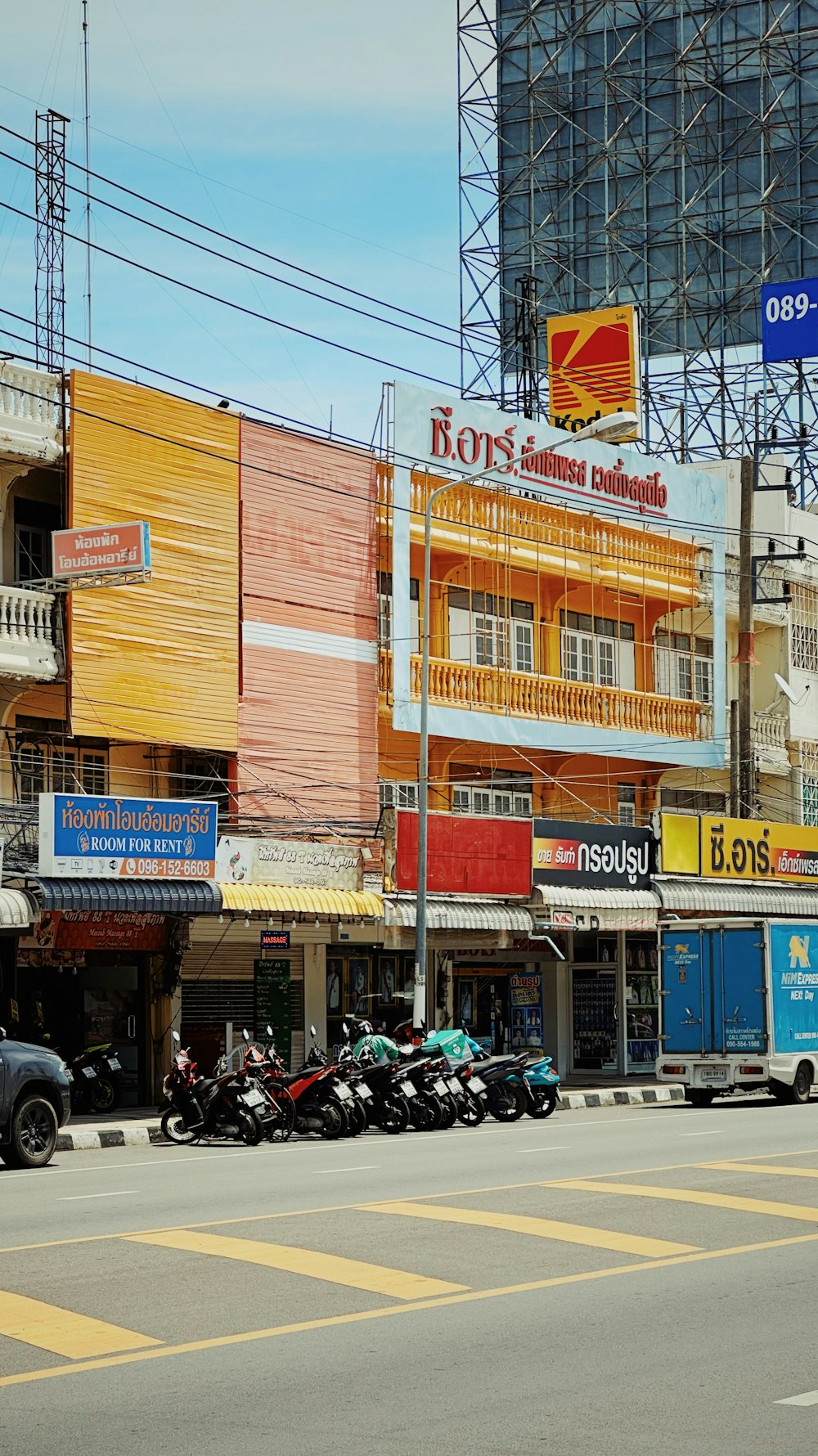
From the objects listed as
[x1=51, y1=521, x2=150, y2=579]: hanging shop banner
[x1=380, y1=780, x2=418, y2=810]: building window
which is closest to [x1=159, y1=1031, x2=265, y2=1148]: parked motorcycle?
[x1=51, y1=521, x2=150, y2=579]: hanging shop banner

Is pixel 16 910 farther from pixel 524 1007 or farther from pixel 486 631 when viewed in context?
pixel 524 1007

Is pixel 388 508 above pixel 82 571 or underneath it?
above

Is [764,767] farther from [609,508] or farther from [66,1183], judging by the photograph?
[66,1183]

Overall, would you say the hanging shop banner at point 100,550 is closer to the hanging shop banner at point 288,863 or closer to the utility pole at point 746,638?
the hanging shop banner at point 288,863

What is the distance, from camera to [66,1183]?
1752 centimetres

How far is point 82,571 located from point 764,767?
21.4 m

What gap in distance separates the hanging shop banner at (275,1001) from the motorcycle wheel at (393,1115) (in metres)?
7.01

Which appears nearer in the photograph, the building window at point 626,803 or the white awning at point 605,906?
the white awning at point 605,906

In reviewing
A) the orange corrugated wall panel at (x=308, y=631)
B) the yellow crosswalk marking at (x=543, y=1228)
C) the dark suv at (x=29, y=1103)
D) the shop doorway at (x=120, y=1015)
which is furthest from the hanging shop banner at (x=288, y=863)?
the yellow crosswalk marking at (x=543, y=1228)

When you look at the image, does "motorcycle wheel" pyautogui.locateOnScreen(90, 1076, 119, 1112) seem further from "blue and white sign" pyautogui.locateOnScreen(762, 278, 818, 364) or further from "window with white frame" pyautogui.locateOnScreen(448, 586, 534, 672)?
"blue and white sign" pyautogui.locateOnScreen(762, 278, 818, 364)

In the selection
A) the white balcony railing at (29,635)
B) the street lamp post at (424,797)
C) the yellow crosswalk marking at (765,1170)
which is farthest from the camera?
the street lamp post at (424,797)

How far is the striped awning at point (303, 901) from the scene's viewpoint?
2677cm

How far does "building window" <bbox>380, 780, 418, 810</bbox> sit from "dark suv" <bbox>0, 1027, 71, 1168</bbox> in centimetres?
1268

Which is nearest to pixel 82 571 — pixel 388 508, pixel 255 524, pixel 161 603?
pixel 161 603
